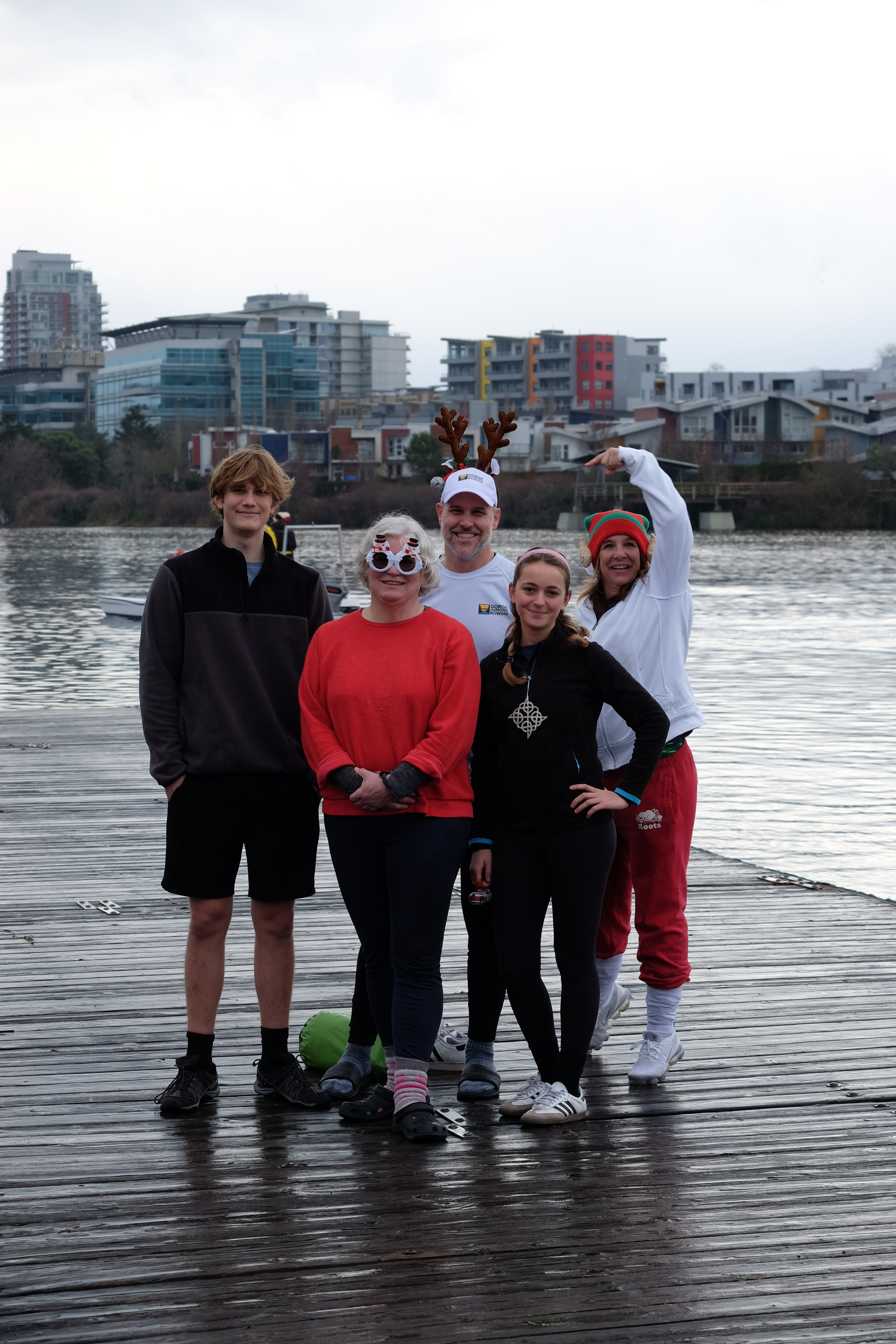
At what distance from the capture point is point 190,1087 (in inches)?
136

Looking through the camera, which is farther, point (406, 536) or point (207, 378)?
point (207, 378)

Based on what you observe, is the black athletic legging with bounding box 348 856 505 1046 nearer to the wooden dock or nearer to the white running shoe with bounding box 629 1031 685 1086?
the wooden dock

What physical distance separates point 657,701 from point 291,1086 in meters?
1.30

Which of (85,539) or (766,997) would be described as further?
(85,539)

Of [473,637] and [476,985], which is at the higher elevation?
[473,637]

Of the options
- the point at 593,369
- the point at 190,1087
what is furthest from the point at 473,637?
the point at 593,369

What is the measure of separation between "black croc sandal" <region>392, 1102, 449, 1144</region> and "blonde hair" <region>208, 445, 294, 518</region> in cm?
145

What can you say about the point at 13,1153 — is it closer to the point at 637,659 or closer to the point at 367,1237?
the point at 367,1237

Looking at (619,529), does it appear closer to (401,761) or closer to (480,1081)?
(401,761)

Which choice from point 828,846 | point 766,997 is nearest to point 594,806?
point 766,997

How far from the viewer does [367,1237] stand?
9.21 ft

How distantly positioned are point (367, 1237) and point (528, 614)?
4.58ft

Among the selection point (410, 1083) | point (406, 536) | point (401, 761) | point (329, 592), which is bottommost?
point (410, 1083)

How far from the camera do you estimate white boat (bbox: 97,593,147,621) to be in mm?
29802
